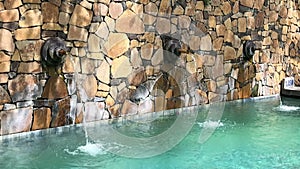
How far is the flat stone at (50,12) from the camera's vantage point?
4.90 meters

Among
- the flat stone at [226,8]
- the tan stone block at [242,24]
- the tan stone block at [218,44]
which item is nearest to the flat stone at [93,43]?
the tan stone block at [218,44]

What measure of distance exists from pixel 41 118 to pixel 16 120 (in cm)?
31

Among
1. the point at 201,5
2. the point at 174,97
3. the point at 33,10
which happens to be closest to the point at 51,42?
the point at 33,10

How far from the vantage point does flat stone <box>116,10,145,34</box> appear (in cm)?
579

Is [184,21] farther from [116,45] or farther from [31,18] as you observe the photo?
[31,18]

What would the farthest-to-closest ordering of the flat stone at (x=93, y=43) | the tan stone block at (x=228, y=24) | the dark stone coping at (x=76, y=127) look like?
the tan stone block at (x=228, y=24)
the flat stone at (x=93, y=43)
the dark stone coping at (x=76, y=127)

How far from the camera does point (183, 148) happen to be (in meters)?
4.62

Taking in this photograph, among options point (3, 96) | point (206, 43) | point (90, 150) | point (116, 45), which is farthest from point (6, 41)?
point (206, 43)

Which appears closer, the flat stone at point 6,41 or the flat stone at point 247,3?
the flat stone at point 6,41

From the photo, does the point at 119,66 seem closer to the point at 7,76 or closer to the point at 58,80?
the point at 58,80

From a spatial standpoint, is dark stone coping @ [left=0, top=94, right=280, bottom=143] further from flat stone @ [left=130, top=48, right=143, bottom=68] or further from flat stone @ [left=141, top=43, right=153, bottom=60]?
flat stone @ [left=141, top=43, right=153, bottom=60]

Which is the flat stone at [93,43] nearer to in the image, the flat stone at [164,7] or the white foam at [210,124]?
the flat stone at [164,7]

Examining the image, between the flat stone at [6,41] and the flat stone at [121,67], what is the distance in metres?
1.50

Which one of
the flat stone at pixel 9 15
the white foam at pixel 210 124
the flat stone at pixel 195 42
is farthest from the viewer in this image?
the flat stone at pixel 195 42
